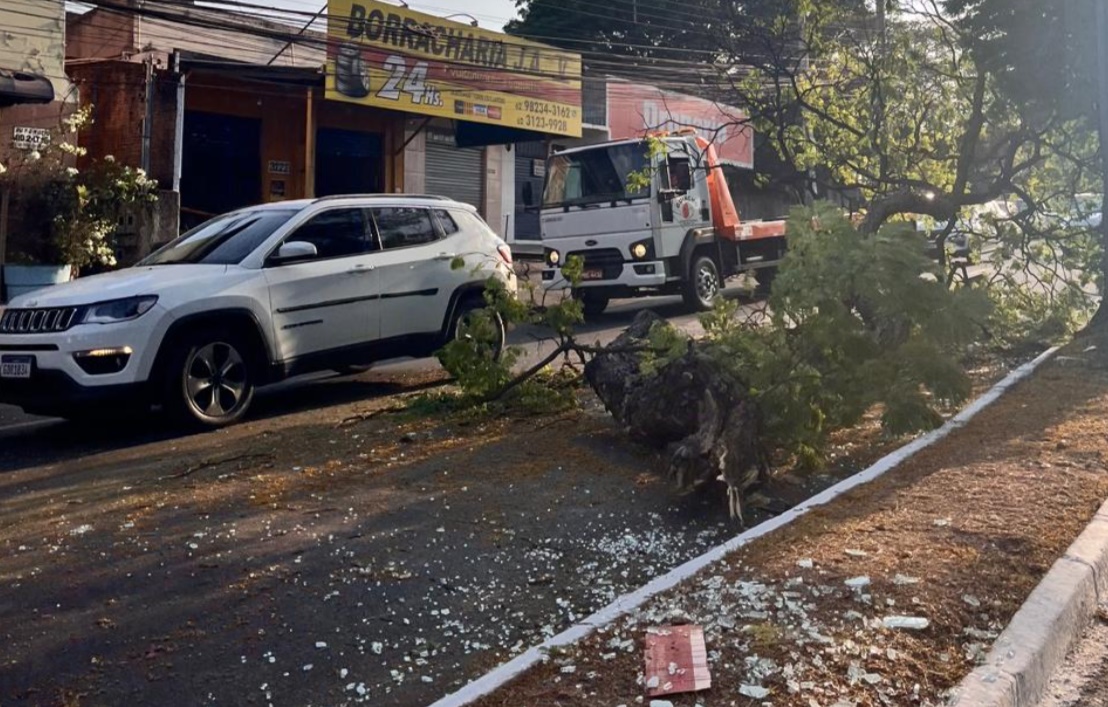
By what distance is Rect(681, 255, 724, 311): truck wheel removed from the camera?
54.9ft

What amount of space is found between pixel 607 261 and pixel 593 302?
0.97 m

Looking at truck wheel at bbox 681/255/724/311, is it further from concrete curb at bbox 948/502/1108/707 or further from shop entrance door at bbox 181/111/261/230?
concrete curb at bbox 948/502/1108/707

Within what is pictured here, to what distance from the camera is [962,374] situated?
667 centimetres

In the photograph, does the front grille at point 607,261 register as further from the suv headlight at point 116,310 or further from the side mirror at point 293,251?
the suv headlight at point 116,310

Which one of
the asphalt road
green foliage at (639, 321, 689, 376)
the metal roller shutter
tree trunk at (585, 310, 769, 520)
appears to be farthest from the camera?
the metal roller shutter

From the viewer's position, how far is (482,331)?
28.1ft

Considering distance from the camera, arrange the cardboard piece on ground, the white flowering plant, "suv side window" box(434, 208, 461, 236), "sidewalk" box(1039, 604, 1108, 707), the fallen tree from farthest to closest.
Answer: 1. the white flowering plant
2. "suv side window" box(434, 208, 461, 236)
3. the fallen tree
4. "sidewalk" box(1039, 604, 1108, 707)
5. the cardboard piece on ground

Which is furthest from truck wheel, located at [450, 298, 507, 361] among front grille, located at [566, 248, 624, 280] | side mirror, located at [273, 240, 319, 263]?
front grille, located at [566, 248, 624, 280]

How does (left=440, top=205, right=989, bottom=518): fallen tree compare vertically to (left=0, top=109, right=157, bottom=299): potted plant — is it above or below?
below

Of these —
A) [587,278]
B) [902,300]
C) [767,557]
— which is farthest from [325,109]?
[767,557]

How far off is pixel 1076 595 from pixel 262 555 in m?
3.61

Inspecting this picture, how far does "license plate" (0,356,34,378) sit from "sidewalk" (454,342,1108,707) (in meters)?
5.33

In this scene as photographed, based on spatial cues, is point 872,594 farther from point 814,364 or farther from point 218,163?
point 218,163

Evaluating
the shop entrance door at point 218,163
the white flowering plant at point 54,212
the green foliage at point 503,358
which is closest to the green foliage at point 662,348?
the green foliage at point 503,358
